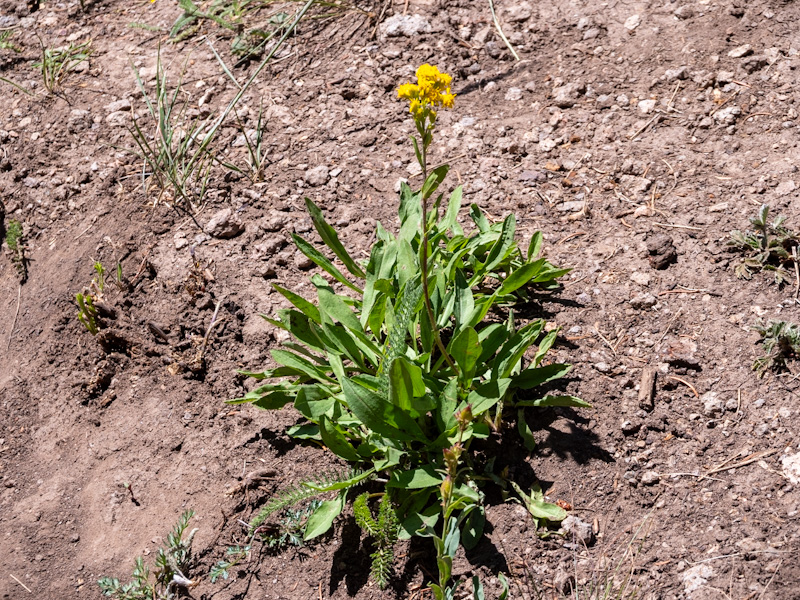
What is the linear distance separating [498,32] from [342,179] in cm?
123

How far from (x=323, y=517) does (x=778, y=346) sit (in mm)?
1609

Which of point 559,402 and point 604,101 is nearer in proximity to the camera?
point 559,402

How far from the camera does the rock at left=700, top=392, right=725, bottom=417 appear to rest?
7.89 ft

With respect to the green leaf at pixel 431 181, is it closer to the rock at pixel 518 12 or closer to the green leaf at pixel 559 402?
the green leaf at pixel 559 402

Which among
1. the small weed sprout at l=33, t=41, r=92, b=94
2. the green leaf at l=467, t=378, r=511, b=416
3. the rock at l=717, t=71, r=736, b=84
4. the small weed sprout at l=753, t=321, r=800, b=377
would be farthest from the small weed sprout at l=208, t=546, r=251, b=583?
the small weed sprout at l=33, t=41, r=92, b=94

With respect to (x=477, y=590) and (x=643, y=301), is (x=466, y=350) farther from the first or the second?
(x=643, y=301)

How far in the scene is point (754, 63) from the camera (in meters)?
3.35

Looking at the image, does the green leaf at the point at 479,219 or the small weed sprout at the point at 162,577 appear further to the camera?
the green leaf at the point at 479,219

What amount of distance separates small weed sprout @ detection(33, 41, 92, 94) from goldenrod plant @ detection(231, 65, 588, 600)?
2515 millimetres

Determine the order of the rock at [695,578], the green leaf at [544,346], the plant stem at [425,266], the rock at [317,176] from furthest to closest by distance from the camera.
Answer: the rock at [317,176]
the green leaf at [544,346]
the rock at [695,578]
the plant stem at [425,266]

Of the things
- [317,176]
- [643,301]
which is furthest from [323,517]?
[317,176]

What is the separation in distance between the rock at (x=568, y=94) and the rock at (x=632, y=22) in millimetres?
450

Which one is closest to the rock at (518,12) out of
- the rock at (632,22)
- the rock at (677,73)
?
the rock at (632,22)

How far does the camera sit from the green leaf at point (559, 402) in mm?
2383
